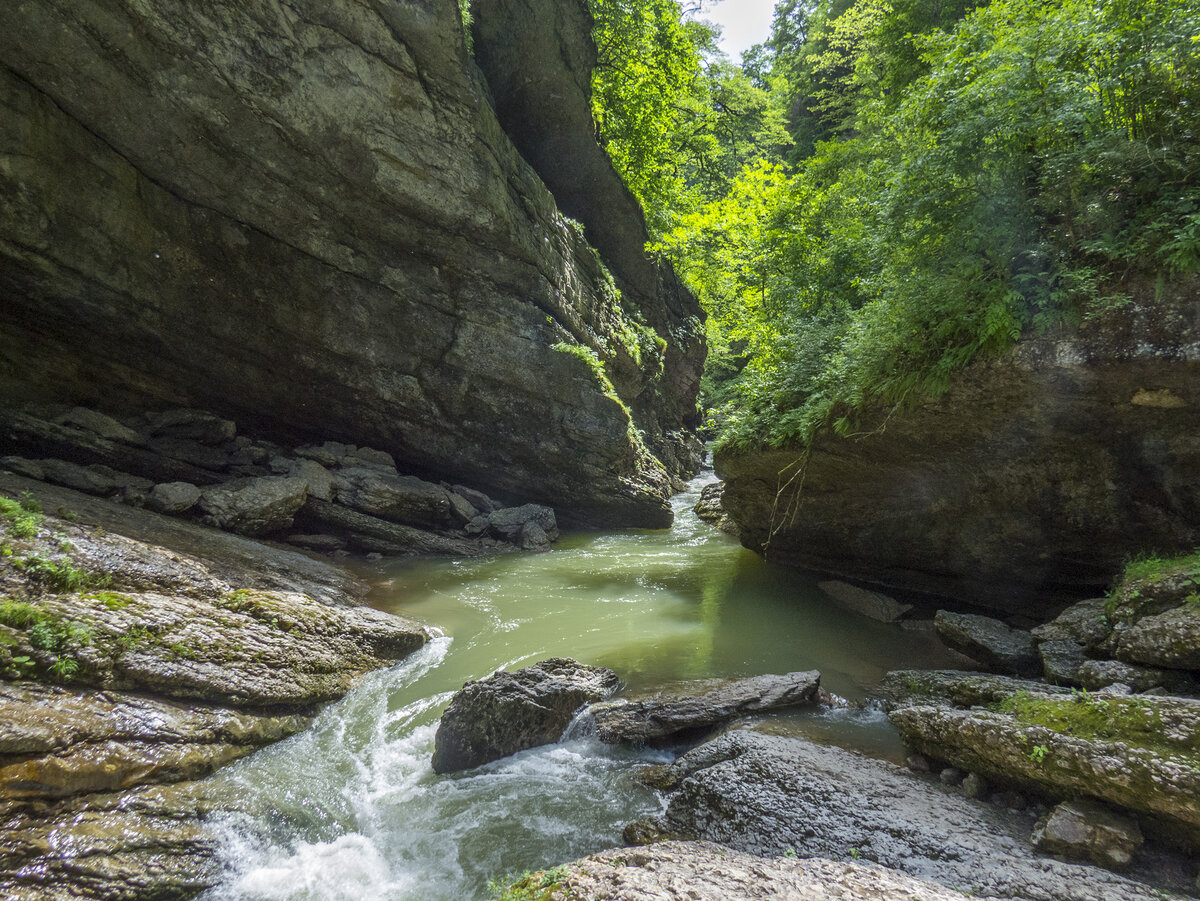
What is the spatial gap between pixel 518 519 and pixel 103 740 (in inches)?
393

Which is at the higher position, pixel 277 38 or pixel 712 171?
pixel 712 171

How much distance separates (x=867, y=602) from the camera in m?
9.16

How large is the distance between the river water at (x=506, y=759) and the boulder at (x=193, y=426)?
207 inches

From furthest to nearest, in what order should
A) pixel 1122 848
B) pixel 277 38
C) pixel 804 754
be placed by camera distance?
1. pixel 277 38
2. pixel 804 754
3. pixel 1122 848

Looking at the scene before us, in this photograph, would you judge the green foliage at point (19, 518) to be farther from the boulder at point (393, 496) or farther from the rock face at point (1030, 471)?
the rock face at point (1030, 471)

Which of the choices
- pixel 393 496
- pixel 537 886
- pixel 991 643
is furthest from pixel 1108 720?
pixel 393 496

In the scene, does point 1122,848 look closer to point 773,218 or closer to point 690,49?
point 773,218

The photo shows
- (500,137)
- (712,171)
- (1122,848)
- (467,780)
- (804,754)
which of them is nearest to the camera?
(1122,848)

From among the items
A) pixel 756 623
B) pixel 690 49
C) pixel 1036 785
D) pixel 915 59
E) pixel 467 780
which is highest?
pixel 690 49

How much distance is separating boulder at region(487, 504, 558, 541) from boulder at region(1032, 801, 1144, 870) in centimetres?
1154

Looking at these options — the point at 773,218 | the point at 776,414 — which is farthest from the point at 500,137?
the point at 776,414

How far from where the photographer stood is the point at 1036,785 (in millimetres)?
3566

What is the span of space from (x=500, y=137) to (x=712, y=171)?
11878 mm

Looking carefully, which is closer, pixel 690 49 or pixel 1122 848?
pixel 1122 848
